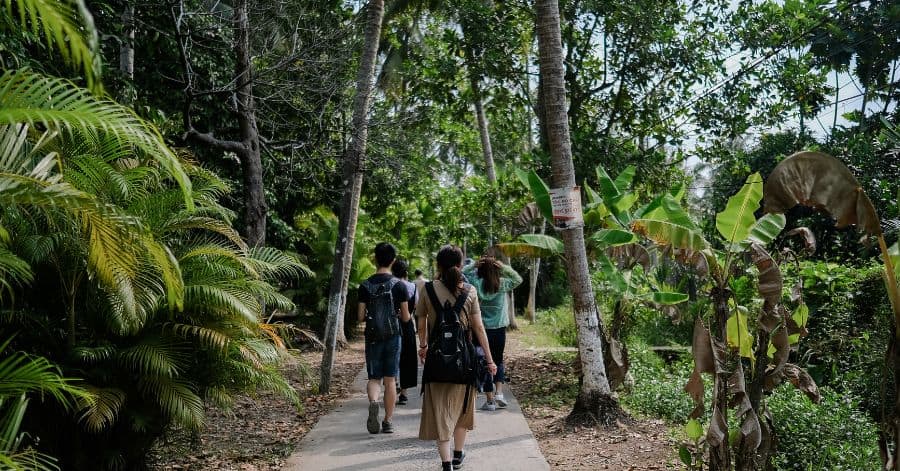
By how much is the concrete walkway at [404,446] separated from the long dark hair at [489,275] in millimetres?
1517

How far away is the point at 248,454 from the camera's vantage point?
7602mm

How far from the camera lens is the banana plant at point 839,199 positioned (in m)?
5.01

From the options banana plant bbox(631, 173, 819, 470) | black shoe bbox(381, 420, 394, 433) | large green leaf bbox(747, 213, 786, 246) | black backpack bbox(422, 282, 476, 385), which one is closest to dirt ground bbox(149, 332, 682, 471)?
black shoe bbox(381, 420, 394, 433)

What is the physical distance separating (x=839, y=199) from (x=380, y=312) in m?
4.47

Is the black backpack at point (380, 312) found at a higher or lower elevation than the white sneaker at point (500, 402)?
higher

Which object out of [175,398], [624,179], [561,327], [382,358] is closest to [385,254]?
[382,358]

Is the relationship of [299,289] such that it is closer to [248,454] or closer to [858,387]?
[248,454]

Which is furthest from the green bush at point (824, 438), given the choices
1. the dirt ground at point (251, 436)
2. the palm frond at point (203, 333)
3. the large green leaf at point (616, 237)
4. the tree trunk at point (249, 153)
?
the tree trunk at point (249, 153)

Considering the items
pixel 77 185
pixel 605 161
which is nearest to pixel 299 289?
pixel 605 161

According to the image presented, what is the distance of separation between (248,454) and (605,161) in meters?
8.32

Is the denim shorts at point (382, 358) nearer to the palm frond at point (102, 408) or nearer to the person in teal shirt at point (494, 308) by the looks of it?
the person in teal shirt at point (494, 308)

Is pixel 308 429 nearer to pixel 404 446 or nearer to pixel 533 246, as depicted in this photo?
pixel 404 446

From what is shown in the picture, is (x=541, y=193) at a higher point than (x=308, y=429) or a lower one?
A: higher

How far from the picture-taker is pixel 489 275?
8.84 m
